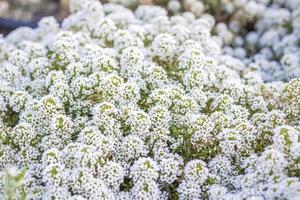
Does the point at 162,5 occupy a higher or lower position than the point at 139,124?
higher

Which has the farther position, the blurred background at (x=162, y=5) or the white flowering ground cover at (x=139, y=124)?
the blurred background at (x=162, y=5)

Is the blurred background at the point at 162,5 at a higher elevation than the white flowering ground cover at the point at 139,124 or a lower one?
higher

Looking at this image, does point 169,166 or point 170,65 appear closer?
point 169,166

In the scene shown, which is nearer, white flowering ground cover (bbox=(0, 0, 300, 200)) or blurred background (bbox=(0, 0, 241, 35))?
white flowering ground cover (bbox=(0, 0, 300, 200))

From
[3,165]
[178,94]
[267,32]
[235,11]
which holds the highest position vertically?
[235,11]

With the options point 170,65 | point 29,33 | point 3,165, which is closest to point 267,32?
point 170,65

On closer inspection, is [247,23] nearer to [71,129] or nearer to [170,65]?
[170,65]

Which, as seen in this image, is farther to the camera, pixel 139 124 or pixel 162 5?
pixel 162 5

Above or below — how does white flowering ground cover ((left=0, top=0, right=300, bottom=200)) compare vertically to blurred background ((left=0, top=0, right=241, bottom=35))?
below
